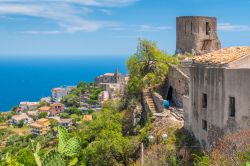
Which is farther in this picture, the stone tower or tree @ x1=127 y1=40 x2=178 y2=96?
Result: the stone tower

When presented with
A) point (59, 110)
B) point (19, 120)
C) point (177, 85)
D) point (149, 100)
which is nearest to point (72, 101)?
point (59, 110)

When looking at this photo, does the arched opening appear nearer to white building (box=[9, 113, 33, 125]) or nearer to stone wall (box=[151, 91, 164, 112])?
stone wall (box=[151, 91, 164, 112])

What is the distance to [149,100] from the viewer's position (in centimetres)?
3109

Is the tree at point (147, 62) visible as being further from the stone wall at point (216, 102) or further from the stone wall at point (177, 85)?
the stone wall at point (216, 102)

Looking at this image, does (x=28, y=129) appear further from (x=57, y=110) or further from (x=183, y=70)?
(x=183, y=70)

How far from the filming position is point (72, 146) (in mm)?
9930

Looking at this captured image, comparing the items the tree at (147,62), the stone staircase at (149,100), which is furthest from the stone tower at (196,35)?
the stone staircase at (149,100)

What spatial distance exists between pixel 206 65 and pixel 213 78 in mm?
1051

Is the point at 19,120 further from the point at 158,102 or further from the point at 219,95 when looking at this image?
the point at 219,95

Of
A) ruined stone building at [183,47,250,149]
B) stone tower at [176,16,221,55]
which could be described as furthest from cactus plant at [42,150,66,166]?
stone tower at [176,16,221,55]

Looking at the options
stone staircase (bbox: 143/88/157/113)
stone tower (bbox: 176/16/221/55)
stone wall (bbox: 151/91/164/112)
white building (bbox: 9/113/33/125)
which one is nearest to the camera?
stone wall (bbox: 151/91/164/112)

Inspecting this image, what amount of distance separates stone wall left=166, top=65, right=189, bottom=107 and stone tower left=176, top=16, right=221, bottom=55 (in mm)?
10555

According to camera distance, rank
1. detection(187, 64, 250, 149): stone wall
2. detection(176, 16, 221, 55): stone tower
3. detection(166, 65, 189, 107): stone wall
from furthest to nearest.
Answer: detection(176, 16, 221, 55): stone tower < detection(166, 65, 189, 107): stone wall < detection(187, 64, 250, 149): stone wall

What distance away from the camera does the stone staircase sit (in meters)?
29.3
